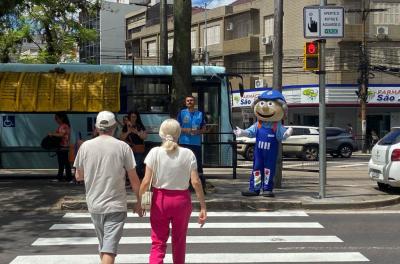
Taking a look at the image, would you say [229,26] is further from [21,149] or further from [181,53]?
[181,53]

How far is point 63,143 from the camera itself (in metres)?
14.9

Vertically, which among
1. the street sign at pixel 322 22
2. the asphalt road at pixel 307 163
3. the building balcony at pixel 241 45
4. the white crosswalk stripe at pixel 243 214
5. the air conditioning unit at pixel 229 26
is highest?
the air conditioning unit at pixel 229 26

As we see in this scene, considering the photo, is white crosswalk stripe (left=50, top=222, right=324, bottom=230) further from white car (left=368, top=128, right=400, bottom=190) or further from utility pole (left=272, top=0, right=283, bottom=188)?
white car (left=368, top=128, right=400, bottom=190)

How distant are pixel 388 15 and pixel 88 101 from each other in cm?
3374

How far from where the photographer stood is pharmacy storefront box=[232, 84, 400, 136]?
41938 millimetres

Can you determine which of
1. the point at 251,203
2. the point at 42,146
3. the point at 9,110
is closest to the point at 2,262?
the point at 251,203

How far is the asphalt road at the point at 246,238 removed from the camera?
766cm

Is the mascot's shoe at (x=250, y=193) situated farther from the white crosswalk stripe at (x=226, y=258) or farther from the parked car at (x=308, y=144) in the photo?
the parked car at (x=308, y=144)

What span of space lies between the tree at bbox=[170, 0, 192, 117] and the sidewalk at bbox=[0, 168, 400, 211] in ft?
7.32


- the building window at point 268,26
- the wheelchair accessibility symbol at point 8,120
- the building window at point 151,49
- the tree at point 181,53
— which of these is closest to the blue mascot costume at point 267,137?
the tree at point 181,53

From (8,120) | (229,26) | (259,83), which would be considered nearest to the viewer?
(8,120)

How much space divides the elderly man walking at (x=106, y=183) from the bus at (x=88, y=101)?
966cm

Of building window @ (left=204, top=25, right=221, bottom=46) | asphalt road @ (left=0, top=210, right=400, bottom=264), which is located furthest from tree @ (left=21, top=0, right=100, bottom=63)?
building window @ (left=204, top=25, right=221, bottom=46)

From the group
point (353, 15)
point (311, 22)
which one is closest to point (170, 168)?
point (311, 22)
